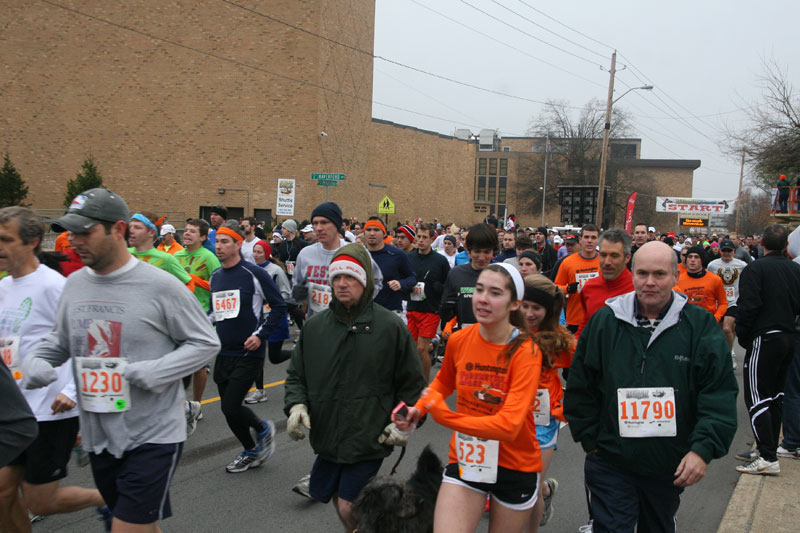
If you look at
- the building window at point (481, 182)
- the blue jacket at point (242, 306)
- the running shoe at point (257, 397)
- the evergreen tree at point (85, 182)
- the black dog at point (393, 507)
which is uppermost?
the building window at point (481, 182)

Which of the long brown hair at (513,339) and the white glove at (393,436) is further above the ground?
the long brown hair at (513,339)

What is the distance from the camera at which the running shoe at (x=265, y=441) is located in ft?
18.2

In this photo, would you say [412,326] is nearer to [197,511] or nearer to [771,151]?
[197,511]

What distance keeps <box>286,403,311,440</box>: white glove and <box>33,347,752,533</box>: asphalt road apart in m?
1.53

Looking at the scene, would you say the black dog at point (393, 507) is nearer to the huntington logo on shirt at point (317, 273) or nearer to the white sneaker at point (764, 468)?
the huntington logo on shirt at point (317, 273)

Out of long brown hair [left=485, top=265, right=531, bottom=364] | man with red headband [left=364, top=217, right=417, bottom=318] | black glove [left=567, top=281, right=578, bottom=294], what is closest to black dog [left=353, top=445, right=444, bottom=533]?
long brown hair [left=485, top=265, right=531, bottom=364]

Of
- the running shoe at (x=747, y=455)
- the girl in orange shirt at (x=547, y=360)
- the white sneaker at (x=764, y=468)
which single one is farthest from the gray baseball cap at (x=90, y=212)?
the running shoe at (x=747, y=455)

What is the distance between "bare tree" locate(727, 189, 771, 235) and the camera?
70.9 m

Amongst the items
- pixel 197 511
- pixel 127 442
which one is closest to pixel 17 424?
pixel 127 442

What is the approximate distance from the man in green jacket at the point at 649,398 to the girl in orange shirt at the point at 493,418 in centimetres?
29

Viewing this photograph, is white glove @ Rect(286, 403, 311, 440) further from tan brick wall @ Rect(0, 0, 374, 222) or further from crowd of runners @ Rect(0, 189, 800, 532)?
tan brick wall @ Rect(0, 0, 374, 222)

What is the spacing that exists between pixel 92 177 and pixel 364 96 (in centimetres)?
1702

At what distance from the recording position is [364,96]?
4122 centimetres

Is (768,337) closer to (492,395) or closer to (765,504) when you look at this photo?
(765,504)
